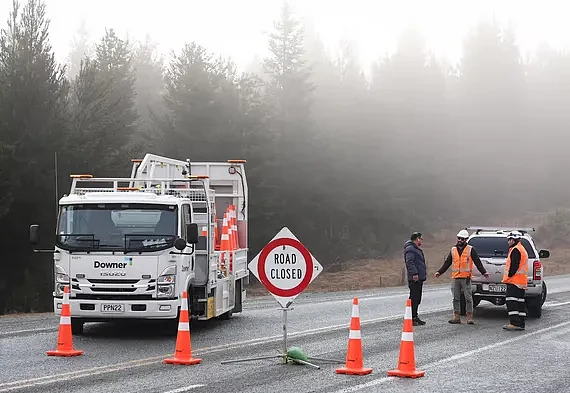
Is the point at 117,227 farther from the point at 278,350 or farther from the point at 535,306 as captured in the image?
the point at 535,306

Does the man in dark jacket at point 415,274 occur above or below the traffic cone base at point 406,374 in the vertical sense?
above

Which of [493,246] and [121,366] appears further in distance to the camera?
[493,246]

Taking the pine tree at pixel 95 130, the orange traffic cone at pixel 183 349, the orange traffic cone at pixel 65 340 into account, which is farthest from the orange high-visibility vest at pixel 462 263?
the pine tree at pixel 95 130

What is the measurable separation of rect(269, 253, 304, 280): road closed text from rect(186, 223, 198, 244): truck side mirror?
3.31 meters

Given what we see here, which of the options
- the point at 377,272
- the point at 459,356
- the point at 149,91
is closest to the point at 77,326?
the point at 459,356

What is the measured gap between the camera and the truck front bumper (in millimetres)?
13969

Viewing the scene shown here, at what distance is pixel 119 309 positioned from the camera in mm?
13977

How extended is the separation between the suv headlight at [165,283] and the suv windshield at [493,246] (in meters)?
8.30

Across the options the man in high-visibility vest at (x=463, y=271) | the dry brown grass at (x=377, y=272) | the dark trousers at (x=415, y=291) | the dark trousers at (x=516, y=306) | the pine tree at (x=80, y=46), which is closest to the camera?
the dark trousers at (x=516, y=306)

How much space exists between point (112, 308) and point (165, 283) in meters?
0.93

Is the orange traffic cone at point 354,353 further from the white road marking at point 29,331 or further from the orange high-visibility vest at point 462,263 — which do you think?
the orange high-visibility vest at point 462,263

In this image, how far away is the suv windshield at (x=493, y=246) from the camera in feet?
64.4

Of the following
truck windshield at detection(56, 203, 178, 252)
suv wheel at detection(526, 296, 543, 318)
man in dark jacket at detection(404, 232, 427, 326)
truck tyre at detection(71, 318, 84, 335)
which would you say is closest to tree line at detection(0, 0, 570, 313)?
truck tyre at detection(71, 318, 84, 335)

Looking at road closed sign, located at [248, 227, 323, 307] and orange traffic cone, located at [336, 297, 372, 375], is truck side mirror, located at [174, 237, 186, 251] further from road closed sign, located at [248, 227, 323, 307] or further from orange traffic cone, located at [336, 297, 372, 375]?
orange traffic cone, located at [336, 297, 372, 375]
